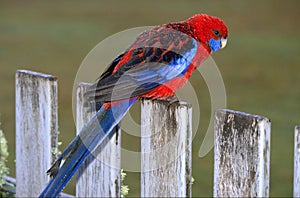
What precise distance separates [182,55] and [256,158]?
0.58m

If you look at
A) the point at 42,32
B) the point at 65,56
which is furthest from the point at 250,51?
the point at 42,32

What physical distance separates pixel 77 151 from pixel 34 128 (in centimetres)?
58

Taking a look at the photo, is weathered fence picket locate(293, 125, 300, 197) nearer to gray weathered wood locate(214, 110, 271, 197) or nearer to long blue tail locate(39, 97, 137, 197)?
gray weathered wood locate(214, 110, 271, 197)

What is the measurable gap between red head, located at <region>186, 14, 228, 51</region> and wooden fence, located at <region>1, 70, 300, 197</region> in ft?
1.38

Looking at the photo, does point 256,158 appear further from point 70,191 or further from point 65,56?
point 65,56

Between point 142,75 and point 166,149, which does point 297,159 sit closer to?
point 166,149

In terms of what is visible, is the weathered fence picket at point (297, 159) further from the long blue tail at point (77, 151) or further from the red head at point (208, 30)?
the red head at point (208, 30)

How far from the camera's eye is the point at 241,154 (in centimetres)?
172

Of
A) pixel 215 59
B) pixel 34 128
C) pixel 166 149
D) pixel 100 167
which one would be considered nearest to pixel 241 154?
pixel 166 149

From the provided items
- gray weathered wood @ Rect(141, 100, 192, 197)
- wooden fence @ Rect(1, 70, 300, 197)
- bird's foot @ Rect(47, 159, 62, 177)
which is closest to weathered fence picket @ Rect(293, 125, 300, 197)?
wooden fence @ Rect(1, 70, 300, 197)

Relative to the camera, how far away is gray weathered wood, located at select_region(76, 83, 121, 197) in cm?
211

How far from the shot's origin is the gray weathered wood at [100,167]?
6.91 feet

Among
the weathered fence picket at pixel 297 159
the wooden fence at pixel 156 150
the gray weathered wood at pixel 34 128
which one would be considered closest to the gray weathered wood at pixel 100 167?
the wooden fence at pixel 156 150

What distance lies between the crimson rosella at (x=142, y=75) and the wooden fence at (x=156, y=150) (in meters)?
0.10
